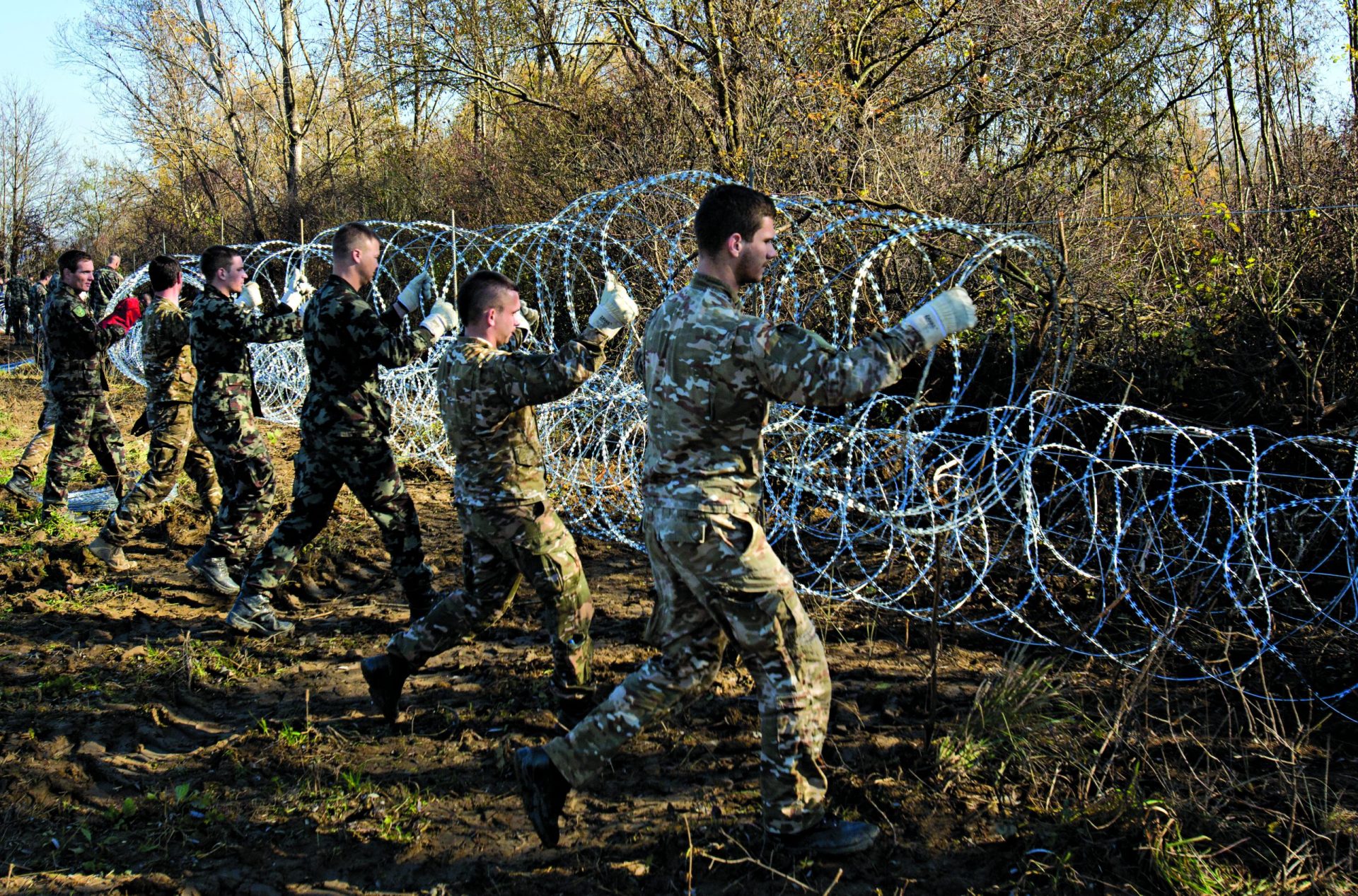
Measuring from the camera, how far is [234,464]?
19.1ft

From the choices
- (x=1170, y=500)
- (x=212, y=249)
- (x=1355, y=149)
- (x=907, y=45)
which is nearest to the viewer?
(x=1170, y=500)

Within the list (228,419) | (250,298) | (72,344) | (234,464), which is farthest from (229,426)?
(72,344)

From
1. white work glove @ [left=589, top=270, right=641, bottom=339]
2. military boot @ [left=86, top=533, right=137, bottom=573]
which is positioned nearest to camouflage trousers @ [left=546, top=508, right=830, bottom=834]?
white work glove @ [left=589, top=270, right=641, bottom=339]

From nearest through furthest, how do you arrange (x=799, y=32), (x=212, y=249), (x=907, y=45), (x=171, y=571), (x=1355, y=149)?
(x=212, y=249)
(x=171, y=571)
(x=1355, y=149)
(x=799, y=32)
(x=907, y=45)

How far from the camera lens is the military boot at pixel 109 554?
20.6 ft

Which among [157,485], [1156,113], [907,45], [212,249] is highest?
[907,45]

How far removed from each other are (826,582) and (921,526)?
3.78 feet

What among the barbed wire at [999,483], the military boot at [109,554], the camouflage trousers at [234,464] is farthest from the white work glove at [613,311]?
the military boot at [109,554]

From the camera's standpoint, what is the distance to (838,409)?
9.05m

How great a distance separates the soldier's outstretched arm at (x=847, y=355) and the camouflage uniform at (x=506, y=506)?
0.96 m

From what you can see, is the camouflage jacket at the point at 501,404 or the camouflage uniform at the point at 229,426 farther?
the camouflage uniform at the point at 229,426

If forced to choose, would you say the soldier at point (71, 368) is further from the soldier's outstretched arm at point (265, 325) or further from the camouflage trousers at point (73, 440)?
the soldier's outstretched arm at point (265, 325)

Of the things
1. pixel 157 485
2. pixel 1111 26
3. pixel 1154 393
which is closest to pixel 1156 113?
pixel 1111 26

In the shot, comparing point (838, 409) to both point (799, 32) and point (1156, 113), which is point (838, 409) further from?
point (1156, 113)
